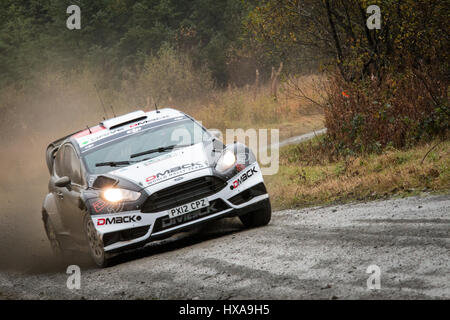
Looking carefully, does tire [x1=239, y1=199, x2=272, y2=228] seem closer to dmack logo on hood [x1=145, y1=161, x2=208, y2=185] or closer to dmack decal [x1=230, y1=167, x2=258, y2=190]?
dmack decal [x1=230, y1=167, x2=258, y2=190]

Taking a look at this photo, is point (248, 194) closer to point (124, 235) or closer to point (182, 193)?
point (182, 193)

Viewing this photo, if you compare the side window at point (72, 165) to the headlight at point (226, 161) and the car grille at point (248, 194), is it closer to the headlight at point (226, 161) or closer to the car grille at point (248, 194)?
the headlight at point (226, 161)

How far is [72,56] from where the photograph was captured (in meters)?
51.5

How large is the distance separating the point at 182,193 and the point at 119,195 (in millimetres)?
754

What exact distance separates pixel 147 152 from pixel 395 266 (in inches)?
168

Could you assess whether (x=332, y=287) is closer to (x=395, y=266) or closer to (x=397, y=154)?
(x=395, y=266)

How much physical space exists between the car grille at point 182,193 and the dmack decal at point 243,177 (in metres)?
0.19

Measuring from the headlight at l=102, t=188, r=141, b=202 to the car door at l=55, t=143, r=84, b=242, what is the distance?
624 mm

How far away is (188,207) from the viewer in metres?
8.49

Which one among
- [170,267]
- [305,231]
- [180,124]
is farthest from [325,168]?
[170,267]

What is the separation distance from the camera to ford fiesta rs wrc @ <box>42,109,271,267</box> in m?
8.41

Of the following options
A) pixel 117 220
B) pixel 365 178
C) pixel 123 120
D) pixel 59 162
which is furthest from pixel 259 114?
pixel 117 220

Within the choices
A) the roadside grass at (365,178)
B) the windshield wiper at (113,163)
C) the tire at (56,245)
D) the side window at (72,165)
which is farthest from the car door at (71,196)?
the roadside grass at (365,178)

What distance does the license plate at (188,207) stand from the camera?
8.45 meters
